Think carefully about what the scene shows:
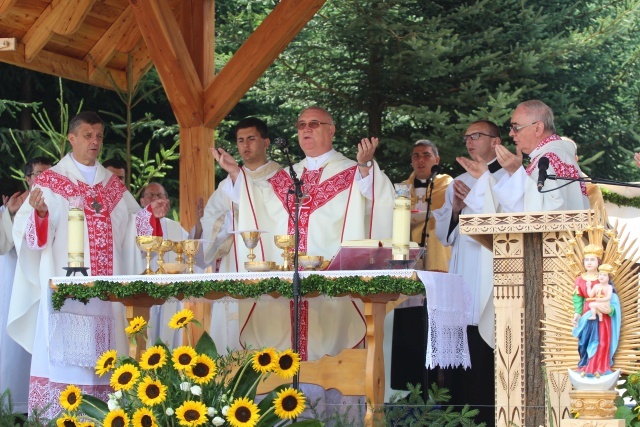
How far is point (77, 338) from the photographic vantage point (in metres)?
7.20

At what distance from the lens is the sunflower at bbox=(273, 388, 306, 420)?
229 inches

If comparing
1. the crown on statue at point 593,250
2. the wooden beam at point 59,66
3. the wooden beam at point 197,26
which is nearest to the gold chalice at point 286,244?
the crown on statue at point 593,250

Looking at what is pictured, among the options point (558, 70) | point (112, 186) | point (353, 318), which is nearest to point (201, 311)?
point (112, 186)

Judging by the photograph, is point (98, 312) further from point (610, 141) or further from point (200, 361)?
point (610, 141)

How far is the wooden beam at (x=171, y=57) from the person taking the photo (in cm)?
922

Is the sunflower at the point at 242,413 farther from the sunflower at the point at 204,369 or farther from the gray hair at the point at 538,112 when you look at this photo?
the gray hair at the point at 538,112

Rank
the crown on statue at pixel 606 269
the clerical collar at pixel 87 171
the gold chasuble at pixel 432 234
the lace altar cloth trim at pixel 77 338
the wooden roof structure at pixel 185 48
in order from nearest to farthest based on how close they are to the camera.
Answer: the crown on statue at pixel 606 269
the lace altar cloth trim at pixel 77 338
the clerical collar at pixel 87 171
the gold chasuble at pixel 432 234
the wooden roof structure at pixel 185 48

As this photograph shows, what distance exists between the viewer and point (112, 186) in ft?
27.5

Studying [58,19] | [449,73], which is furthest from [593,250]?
[449,73]

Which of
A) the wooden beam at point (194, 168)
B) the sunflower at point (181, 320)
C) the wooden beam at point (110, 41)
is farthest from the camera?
the wooden beam at point (110, 41)

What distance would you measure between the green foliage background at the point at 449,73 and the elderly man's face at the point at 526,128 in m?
4.33

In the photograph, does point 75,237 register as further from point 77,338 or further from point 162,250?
point 77,338

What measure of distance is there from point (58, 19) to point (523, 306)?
17.1ft

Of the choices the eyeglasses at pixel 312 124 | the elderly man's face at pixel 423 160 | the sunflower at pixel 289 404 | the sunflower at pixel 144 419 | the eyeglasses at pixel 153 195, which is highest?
the eyeglasses at pixel 312 124
